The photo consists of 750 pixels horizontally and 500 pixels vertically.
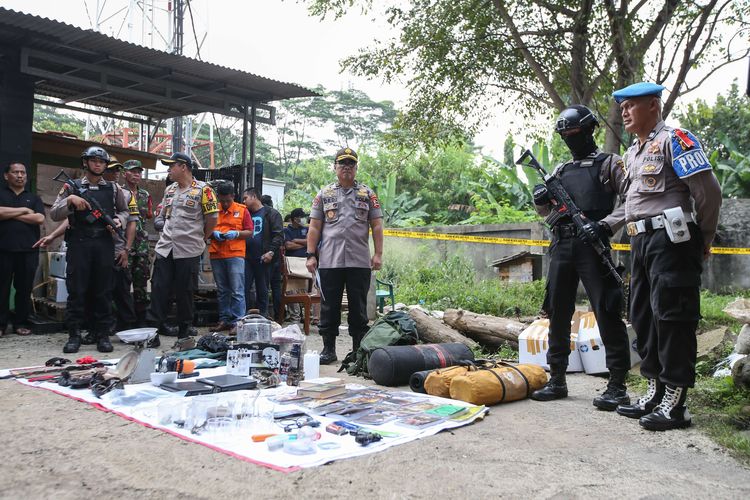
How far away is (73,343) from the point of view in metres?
6.41

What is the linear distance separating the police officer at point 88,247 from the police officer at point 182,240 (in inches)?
20.8

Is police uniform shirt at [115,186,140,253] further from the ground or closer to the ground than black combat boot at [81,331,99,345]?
further from the ground

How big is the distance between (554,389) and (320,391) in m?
1.80

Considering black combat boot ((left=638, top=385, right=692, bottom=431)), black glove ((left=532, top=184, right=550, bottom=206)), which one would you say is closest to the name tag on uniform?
black glove ((left=532, top=184, right=550, bottom=206))

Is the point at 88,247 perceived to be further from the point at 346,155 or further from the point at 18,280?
the point at 346,155

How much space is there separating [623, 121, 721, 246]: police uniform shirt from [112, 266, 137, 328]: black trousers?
5620mm

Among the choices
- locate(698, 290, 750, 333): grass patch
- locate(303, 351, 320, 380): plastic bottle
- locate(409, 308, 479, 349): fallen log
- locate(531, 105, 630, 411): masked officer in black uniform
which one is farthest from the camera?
locate(698, 290, 750, 333): grass patch

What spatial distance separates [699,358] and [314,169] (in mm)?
25171

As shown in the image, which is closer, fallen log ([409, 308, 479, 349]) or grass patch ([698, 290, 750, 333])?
fallen log ([409, 308, 479, 349])

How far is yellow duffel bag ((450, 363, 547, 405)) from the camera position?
4484 mm

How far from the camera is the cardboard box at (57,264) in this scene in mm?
7992

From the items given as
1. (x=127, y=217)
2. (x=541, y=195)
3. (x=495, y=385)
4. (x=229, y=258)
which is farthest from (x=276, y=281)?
(x=541, y=195)

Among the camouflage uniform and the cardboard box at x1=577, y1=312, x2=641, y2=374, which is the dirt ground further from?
the camouflage uniform

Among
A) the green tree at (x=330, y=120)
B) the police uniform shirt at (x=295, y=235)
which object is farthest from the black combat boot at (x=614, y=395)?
the green tree at (x=330, y=120)
